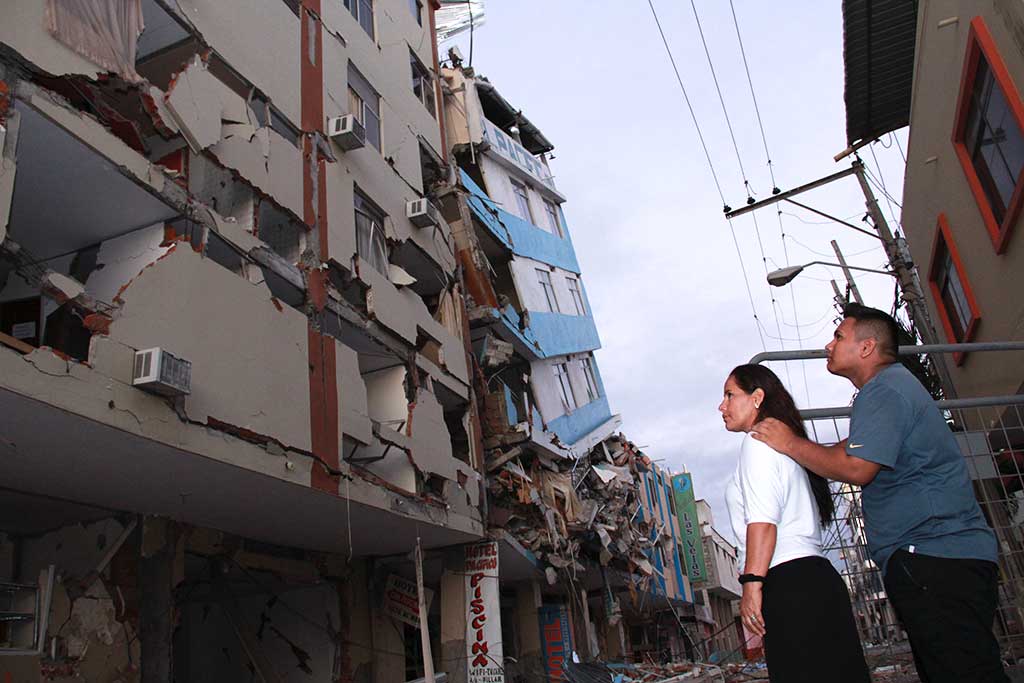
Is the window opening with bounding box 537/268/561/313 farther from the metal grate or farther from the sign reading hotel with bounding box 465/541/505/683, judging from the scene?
the metal grate

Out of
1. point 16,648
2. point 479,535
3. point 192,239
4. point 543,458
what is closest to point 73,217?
point 192,239

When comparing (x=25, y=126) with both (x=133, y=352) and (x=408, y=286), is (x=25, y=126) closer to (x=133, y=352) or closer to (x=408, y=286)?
(x=133, y=352)

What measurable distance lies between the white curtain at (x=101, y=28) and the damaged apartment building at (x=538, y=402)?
952 cm

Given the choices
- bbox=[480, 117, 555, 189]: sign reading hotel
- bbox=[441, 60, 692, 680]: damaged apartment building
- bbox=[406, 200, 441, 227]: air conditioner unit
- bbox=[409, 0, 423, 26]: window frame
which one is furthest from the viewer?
bbox=[480, 117, 555, 189]: sign reading hotel

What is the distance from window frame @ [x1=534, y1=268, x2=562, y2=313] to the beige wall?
38.9ft

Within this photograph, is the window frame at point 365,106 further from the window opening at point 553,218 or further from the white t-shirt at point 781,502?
the window opening at point 553,218

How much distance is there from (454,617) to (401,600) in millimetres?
965

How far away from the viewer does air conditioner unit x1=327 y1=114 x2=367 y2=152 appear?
1200cm

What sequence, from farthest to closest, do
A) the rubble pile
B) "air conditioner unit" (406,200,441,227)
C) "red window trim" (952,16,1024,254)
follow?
1. the rubble pile
2. "air conditioner unit" (406,200,441,227)
3. "red window trim" (952,16,1024,254)

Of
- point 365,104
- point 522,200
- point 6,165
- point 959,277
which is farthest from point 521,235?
point 6,165

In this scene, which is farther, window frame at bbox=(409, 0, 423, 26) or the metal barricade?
window frame at bbox=(409, 0, 423, 26)

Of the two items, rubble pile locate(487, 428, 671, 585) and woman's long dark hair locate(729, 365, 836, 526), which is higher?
rubble pile locate(487, 428, 671, 585)

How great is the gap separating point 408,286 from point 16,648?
27.3 ft

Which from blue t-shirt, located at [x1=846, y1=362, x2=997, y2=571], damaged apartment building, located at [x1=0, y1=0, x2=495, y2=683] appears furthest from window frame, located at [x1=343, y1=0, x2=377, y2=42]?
blue t-shirt, located at [x1=846, y1=362, x2=997, y2=571]
